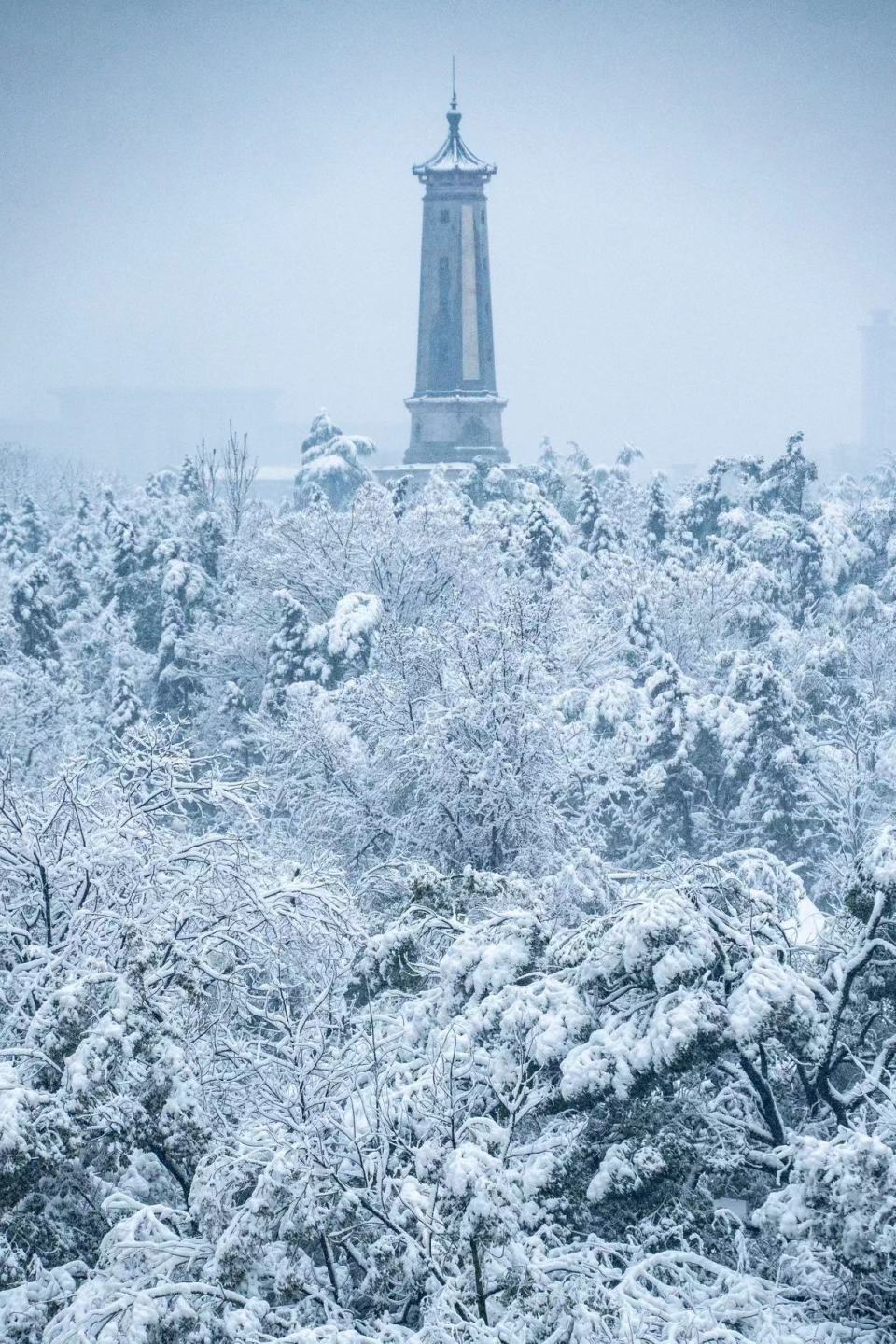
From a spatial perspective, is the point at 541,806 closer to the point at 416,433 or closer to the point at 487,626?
the point at 487,626

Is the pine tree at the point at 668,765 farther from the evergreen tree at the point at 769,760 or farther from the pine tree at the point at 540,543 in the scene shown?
the pine tree at the point at 540,543

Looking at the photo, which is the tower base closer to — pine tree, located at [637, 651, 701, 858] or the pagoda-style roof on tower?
the pagoda-style roof on tower

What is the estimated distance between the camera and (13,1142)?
719cm

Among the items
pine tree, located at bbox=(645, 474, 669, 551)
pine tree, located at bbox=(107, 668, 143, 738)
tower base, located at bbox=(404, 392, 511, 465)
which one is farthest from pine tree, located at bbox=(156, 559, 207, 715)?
tower base, located at bbox=(404, 392, 511, 465)

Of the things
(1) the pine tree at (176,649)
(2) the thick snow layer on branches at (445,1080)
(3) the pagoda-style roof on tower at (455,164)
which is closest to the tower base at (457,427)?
(3) the pagoda-style roof on tower at (455,164)

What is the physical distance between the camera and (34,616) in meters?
32.6

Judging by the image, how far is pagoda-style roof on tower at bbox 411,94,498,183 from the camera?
56.1 m

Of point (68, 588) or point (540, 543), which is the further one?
point (68, 588)

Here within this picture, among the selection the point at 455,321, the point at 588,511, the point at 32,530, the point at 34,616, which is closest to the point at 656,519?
the point at 588,511

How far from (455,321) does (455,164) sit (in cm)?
611

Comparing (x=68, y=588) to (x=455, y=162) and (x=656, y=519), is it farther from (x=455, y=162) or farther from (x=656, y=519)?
(x=455, y=162)

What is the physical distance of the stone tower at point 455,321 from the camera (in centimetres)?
5641

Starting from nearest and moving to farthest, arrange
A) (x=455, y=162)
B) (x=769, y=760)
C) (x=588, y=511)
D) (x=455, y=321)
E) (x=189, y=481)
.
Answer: (x=769, y=760) < (x=588, y=511) < (x=189, y=481) < (x=455, y=162) < (x=455, y=321)

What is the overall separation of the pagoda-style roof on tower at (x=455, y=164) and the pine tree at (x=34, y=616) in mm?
29327
